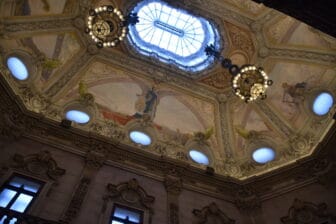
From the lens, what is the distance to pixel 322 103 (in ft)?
42.8

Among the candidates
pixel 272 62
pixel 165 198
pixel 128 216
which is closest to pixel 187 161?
pixel 165 198

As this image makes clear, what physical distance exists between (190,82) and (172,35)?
2872 mm

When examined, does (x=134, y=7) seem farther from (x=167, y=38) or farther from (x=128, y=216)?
(x=128, y=216)

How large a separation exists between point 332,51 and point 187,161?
693 cm

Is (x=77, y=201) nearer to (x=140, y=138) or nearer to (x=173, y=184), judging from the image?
(x=173, y=184)

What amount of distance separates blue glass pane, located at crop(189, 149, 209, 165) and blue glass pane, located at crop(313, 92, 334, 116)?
4.64 metres

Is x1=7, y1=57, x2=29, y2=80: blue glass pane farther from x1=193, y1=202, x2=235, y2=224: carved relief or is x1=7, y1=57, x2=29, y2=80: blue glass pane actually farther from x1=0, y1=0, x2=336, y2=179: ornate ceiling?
x1=193, y1=202, x2=235, y2=224: carved relief

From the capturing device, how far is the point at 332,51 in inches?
510

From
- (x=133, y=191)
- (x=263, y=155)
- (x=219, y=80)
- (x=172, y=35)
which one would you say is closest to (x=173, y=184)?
(x=133, y=191)

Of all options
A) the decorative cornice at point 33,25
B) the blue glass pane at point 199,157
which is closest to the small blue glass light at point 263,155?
the blue glass pane at point 199,157

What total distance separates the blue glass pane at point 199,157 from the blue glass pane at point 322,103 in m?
4.64

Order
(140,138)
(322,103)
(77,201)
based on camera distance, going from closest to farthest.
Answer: (77,201)
(322,103)
(140,138)

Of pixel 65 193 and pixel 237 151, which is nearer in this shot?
pixel 65 193

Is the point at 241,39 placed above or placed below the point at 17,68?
above
